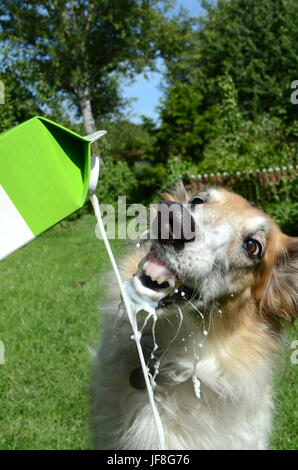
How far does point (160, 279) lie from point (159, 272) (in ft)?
0.13

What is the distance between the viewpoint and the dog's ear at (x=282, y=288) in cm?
268

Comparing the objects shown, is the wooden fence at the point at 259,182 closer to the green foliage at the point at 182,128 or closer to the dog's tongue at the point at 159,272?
the green foliage at the point at 182,128

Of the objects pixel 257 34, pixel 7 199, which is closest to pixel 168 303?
pixel 7 199

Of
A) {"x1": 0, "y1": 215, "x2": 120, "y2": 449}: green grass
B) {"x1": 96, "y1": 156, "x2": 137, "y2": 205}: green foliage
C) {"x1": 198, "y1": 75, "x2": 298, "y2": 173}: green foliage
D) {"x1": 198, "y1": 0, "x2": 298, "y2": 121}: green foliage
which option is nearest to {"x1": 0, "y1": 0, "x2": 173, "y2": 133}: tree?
{"x1": 96, "y1": 156, "x2": 137, "y2": 205}: green foliage

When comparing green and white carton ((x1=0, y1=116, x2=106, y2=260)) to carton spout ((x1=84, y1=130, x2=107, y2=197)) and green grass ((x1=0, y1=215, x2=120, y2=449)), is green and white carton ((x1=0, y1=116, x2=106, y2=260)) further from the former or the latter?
green grass ((x1=0, y1=215, x2=120, y2=449))

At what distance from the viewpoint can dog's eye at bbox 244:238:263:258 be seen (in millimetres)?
2412

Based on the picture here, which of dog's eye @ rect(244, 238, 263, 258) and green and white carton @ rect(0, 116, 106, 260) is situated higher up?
green and white carton @ rect(0, 116, 106, 260)

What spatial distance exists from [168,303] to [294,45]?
28.9 metres

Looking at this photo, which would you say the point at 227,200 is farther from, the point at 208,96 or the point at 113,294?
the point at 208,96

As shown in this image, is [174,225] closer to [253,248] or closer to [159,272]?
[159,272]

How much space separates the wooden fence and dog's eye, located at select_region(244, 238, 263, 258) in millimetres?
7529

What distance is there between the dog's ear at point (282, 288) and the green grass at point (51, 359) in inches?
12.3

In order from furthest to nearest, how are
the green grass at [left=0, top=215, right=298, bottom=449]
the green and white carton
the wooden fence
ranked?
the wooden fence < the green grass at [left=0, top=215, right=298, bottom=449] < the green and white carton

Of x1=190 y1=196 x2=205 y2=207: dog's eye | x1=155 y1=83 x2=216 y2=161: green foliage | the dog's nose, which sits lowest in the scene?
x1=155 y1=83 x2=216 y2=161: green foliage
